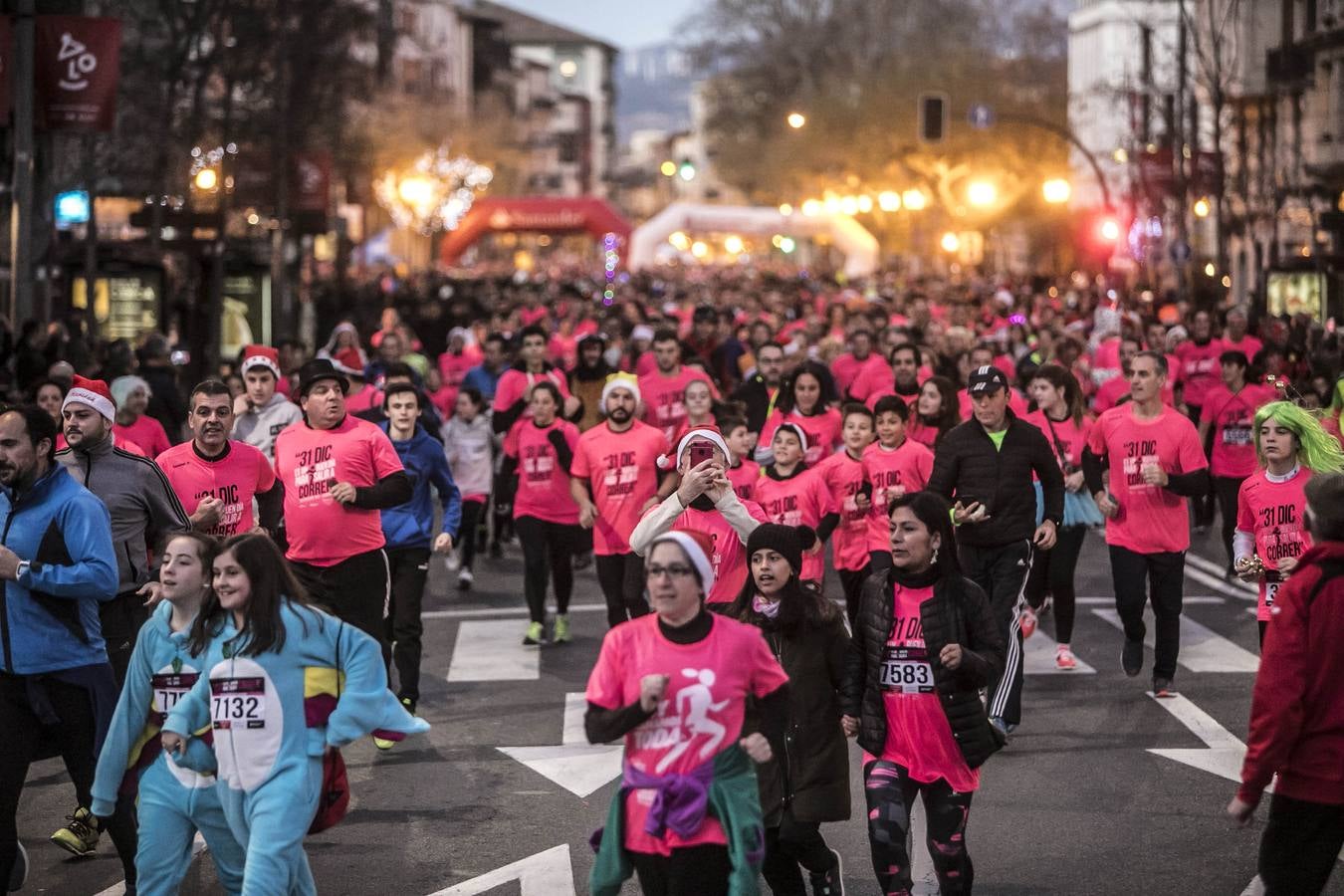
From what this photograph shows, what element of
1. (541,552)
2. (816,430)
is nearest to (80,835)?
(541,552)

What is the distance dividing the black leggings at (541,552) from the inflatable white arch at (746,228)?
155 feet

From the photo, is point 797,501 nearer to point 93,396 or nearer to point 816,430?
point 816,430

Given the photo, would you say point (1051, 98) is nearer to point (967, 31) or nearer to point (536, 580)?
point (967, 31)

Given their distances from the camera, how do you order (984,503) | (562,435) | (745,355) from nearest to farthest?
(984,503), (562,435), (745,355)

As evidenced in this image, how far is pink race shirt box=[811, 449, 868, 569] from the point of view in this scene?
1202 cm

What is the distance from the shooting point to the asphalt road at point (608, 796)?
A: 8594mm

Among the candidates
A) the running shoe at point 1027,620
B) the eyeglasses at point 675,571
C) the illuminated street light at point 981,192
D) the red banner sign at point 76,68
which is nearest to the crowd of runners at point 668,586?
the eyeglasses at point 675,571

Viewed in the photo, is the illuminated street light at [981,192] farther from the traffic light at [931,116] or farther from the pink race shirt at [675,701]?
the pink race shirt at [675,701]

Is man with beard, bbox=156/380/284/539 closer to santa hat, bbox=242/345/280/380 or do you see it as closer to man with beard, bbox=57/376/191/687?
man with beard, bbox=57/376/191/687

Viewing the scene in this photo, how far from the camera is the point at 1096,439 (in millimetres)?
12258

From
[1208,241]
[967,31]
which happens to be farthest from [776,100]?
[1208,241]

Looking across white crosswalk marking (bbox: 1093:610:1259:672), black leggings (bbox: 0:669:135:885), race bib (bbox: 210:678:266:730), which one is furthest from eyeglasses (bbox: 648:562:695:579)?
white crosswalk marking (bbox: 1093:610:1259:672)

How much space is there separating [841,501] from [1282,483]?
9.22 ft

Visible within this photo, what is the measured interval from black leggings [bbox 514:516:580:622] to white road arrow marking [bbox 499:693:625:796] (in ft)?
8.43
